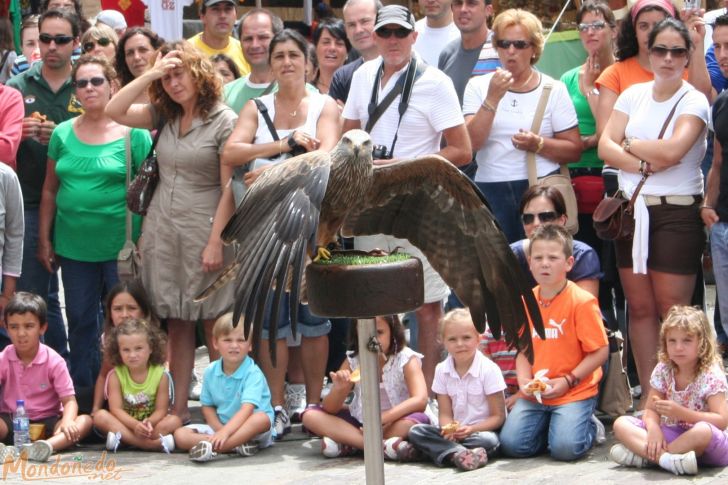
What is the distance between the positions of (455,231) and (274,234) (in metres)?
1.04

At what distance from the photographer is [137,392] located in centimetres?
620

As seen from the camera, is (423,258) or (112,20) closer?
(423,258)

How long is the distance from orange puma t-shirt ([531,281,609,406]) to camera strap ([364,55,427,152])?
129 cm

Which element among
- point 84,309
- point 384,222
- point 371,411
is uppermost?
point 384,222

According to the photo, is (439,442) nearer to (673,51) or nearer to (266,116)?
(266,116)

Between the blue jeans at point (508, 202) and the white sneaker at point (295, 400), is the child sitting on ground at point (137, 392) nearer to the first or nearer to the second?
the white sneaker at point (295, 400)

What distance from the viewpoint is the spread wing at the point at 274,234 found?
3648 millimetres

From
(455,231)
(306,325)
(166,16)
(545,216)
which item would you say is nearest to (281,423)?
(306,325)

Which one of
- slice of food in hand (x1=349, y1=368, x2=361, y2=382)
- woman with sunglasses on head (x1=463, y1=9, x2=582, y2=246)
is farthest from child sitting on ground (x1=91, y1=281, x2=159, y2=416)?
woman with sunglasses on head (x1=463, y1=9, x2=582, y2=246)

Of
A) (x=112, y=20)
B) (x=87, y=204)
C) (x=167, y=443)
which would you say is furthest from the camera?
(x=112, y=20)

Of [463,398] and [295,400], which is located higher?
[463,398]

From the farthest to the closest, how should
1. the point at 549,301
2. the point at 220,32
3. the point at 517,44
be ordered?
the point at 220,32 < the point at 517,44 < the point at 549,301

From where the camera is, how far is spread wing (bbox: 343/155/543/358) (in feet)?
14.5

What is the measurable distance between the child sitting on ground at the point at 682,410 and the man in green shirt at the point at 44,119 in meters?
3.77
